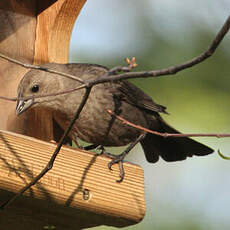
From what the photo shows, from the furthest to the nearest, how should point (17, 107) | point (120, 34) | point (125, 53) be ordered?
point (120, 34)
point (125, 53)
point (17, 107)

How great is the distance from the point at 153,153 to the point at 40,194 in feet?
6.11

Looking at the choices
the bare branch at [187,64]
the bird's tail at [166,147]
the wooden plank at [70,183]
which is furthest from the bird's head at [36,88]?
the bare branch at [187,64]

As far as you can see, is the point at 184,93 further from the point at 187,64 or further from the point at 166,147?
the point at 187,64

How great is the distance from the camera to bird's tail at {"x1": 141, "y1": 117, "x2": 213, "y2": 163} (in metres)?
4.32

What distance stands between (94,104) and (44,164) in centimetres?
99

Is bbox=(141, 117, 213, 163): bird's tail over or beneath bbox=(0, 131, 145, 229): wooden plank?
beneath

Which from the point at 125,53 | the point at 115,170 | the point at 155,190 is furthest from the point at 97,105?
the point at 155,190

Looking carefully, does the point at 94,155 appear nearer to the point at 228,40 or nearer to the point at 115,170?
the point at 115,170

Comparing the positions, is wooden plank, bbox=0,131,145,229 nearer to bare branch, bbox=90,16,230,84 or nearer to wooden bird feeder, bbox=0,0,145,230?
wooden bird feeder, bbox=0,0,145,230

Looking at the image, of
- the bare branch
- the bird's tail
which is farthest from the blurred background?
the bare branch

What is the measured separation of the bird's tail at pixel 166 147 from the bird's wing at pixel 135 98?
22 cm

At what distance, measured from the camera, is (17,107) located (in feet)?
11.0

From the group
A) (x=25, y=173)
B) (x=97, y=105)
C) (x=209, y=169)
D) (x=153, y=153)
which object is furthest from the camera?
(x=209, y=169)

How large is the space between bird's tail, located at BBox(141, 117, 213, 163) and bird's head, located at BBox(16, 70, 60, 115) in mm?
901
